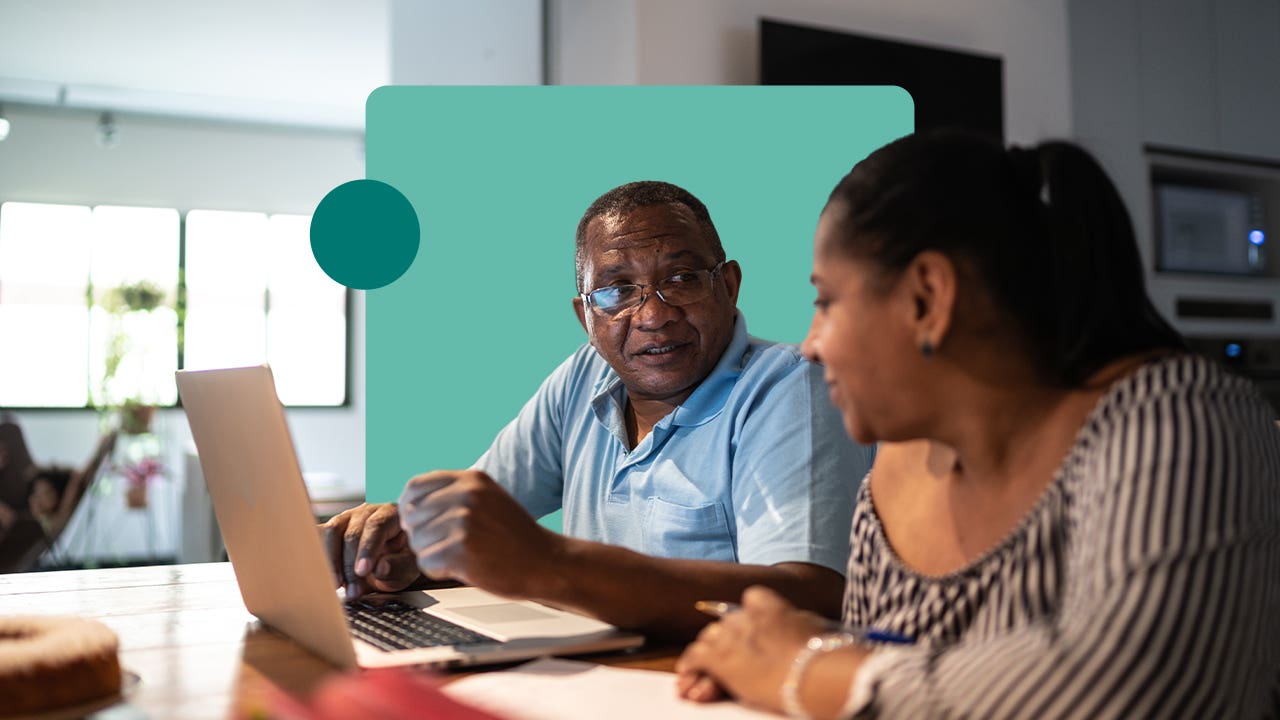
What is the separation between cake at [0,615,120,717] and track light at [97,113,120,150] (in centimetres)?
682

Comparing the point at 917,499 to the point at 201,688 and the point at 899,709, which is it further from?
the point at 201,688

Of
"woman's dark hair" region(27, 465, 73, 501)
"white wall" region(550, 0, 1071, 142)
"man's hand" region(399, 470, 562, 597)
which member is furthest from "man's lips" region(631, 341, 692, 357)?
"woman's dark hair" region(27, 465, 73, 501)

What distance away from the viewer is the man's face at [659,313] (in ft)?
5.18

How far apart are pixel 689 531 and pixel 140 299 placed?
6151 millimetres

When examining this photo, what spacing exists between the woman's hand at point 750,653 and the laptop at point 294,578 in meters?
0.19

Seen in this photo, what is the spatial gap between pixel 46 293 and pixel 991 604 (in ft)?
23.4

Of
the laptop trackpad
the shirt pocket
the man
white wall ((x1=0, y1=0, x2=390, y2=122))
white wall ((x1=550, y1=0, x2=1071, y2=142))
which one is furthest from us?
white wall ((x1=0, y1=0, x2=390, y2=122))

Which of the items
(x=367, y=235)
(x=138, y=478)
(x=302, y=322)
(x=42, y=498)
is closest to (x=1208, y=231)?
(x=367, y=235)

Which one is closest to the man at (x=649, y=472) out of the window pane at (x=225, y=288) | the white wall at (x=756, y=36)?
the white wall at (x=756, y=36)

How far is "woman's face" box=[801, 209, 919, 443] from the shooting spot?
33.2 inches

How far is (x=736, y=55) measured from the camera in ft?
10.7

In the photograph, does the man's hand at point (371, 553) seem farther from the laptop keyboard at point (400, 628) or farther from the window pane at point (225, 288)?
the window pane at point (225, 288)

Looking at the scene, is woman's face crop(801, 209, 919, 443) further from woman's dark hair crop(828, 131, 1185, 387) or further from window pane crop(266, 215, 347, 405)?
window pane crop(266, 215, 347, 405)

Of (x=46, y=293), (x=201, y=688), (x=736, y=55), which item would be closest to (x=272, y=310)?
(x=46, y=293)
